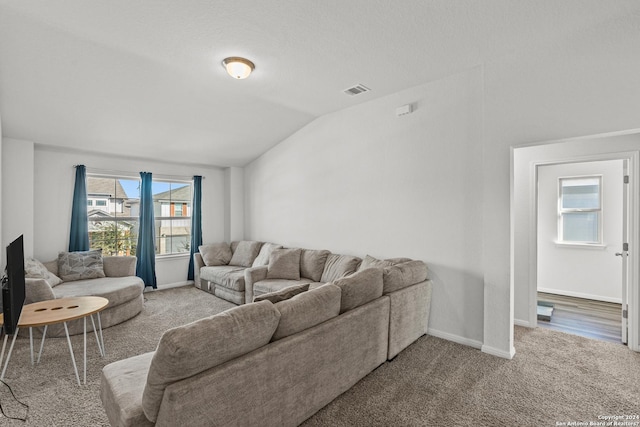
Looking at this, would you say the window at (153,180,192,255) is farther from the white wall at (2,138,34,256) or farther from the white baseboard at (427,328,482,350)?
the white baseboard at (427,328,482,350)

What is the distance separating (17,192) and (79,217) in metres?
0.78

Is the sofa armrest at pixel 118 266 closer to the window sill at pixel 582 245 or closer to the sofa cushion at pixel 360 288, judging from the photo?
the sofa cushion at pixel 360 288

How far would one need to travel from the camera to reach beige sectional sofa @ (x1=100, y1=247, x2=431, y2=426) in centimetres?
138

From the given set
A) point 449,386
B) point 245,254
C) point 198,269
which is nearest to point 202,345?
point 449,386

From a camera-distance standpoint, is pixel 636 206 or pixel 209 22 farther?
pixel 636 206

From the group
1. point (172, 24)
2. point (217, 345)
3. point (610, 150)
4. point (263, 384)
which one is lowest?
point (263, 384)

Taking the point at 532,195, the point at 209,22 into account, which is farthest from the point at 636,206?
the point at 209,22

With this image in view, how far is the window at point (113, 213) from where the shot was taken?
5.02 metres

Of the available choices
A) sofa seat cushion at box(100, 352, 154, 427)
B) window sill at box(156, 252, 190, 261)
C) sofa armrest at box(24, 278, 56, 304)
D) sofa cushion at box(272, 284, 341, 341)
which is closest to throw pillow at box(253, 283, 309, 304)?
sofa cushion at box(272, 284, 341, 341)

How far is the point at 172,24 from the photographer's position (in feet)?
7.98

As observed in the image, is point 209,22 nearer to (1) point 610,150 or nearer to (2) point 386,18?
(2) point 386,18

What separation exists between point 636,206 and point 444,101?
2198 mm

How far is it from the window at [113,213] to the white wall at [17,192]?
33.6 inches

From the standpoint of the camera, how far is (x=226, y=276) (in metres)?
4.77
